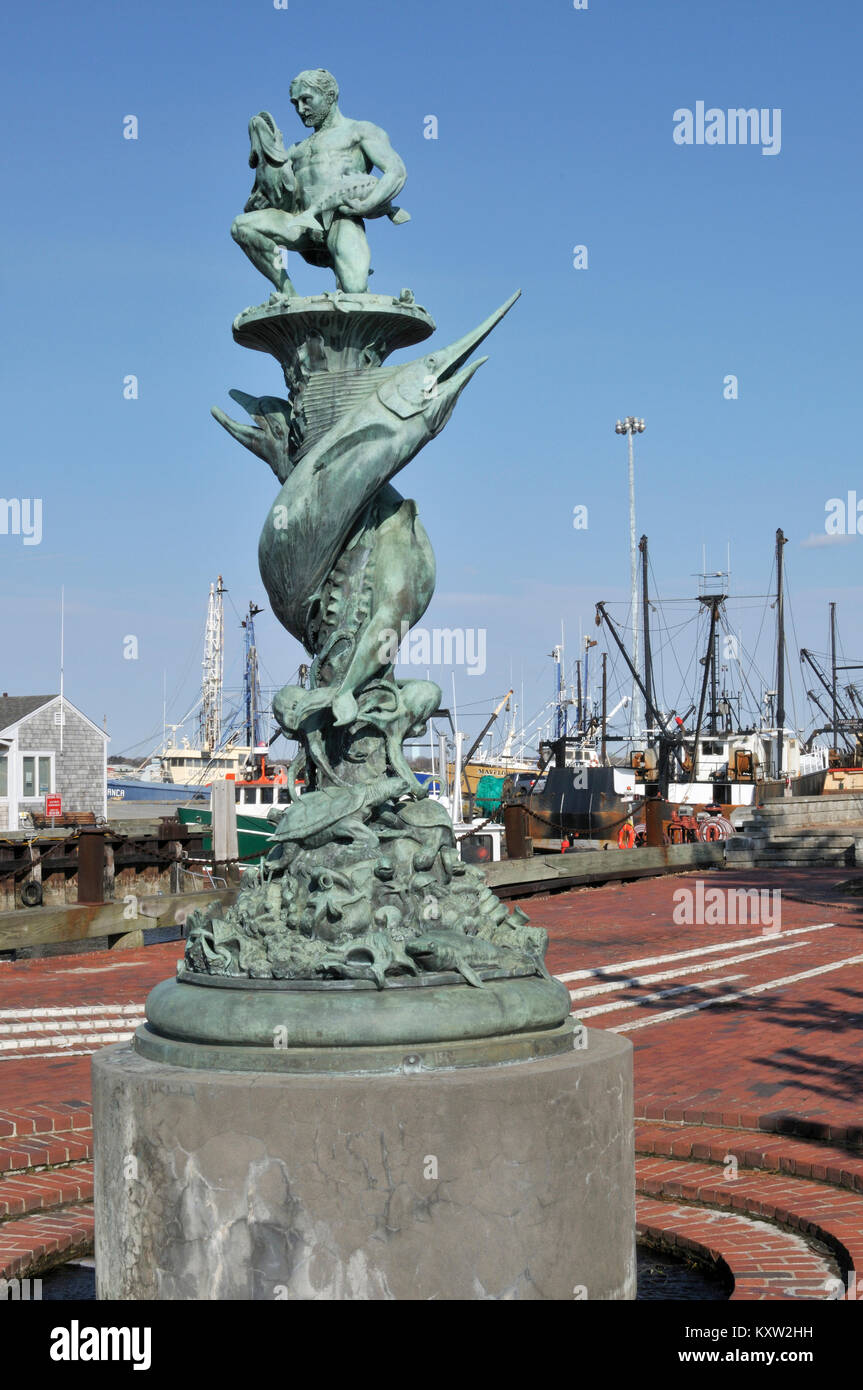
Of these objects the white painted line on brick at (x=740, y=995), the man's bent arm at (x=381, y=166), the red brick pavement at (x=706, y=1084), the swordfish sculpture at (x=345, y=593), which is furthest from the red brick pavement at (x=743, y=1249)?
the man's bent arm at (x=381, y=166)

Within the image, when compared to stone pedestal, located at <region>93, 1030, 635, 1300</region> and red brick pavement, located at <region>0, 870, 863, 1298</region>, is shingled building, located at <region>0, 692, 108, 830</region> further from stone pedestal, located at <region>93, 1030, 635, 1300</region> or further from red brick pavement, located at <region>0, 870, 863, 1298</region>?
stone pedestal, located at <region>93, 1030, 635, 1300</region>

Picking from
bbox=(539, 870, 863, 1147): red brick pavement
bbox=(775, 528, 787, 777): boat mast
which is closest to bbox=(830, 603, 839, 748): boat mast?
bbox=(775, 528, 787, 777): boat mast

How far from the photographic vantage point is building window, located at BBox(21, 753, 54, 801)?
167ft

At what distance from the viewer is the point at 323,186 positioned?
21.4 feet

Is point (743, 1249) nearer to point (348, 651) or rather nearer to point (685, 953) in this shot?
point (348, 651)

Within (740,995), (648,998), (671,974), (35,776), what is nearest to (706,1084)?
(648,998)

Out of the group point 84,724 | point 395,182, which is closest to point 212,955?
point 395,182

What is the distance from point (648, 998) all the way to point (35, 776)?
4202cm

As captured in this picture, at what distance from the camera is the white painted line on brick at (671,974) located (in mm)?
12972

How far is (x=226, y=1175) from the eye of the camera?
470 centimetres

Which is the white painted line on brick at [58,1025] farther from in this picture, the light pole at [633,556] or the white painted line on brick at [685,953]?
the light pole at [633,556]

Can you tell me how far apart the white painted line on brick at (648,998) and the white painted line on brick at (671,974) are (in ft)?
1.06
